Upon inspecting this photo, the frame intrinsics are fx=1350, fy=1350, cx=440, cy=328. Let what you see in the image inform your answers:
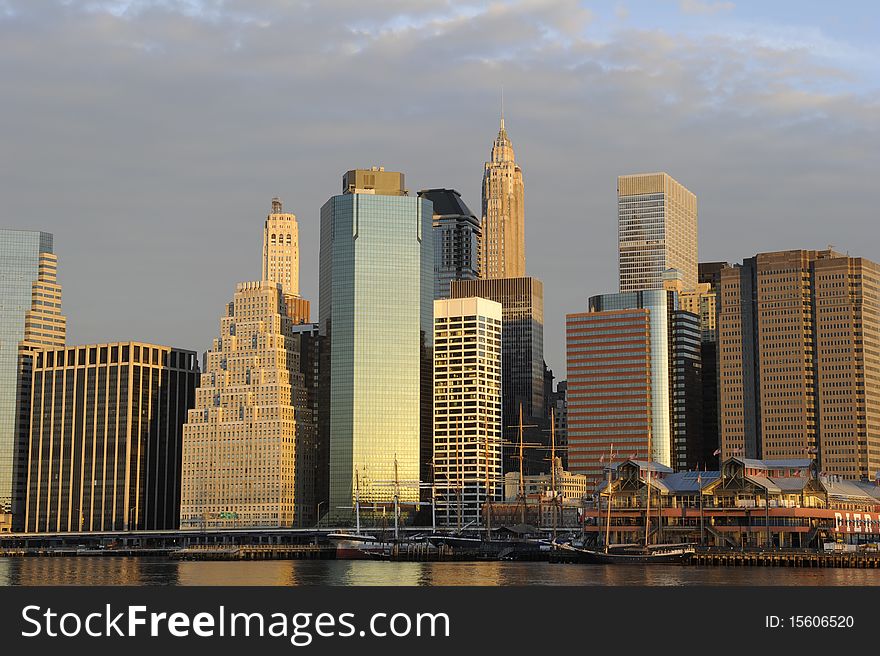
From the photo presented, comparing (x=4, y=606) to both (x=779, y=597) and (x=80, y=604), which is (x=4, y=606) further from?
(x=779, y=597)

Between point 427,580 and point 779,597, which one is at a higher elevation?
point 779,597

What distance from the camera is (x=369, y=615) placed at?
46344mm

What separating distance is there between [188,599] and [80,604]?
383cm

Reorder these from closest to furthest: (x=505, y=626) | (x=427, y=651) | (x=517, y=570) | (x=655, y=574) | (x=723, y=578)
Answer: (x=427, y=651)
(x=505, y=626)
(x=723, y=578)
(x=655, y=574)
(x=517, y=570)

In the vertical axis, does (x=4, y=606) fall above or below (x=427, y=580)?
above

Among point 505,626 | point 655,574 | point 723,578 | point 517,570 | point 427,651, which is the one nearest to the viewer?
point 427,651

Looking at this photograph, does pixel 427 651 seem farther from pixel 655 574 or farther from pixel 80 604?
pixel 655 574

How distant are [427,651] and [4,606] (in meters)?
14.7

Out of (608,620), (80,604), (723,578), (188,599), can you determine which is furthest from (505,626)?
(723,578)

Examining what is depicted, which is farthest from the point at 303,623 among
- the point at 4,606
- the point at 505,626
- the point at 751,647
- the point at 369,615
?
the point at 751,647

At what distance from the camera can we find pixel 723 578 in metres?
161

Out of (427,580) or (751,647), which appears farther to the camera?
(427,580)

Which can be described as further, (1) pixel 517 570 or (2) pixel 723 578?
(1) pixel 517 570

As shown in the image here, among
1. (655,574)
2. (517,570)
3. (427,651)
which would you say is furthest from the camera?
(517,570)
